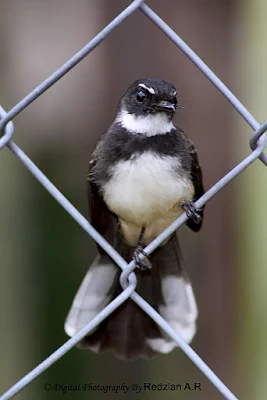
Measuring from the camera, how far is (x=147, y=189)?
233cm

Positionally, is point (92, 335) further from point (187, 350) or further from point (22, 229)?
point (22, 229)

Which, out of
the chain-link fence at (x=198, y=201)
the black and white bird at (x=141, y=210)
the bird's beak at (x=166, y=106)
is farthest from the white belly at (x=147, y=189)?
the chain-link fence at (x=198, y=201)

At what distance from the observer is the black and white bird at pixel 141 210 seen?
90.1 inches

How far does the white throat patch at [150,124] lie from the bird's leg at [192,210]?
0.20 m

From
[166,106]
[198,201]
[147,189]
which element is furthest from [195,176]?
[198,201]

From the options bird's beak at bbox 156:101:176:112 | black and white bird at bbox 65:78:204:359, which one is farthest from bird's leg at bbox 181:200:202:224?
bird's beak at bbox 156:101:176:112

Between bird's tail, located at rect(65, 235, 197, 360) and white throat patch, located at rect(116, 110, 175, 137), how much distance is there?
44 cm

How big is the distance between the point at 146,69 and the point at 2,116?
1.55 metres

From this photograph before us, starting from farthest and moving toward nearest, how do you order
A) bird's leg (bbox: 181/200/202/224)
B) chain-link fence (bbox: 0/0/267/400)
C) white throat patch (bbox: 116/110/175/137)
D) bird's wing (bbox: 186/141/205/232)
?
bird's wing (bbox: 186/141/205/232) < white throat patch (bbox: 116/110/175/137) < bird's leg (bbox: 181/200/202/224) < chain-link fence (bbox: 0/0/267/400)

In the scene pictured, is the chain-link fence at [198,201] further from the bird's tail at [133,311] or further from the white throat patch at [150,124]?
the bird's tail at [133,311]

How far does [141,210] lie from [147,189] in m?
0.10

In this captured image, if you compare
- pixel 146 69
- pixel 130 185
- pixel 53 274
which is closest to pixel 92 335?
pixel 130 185

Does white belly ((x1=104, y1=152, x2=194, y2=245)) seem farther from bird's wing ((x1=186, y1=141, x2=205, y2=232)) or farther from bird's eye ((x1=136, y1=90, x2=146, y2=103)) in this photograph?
bird's eye ((x1=136, y1=90, x2=146, y2=103))

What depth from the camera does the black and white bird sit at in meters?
2.29
